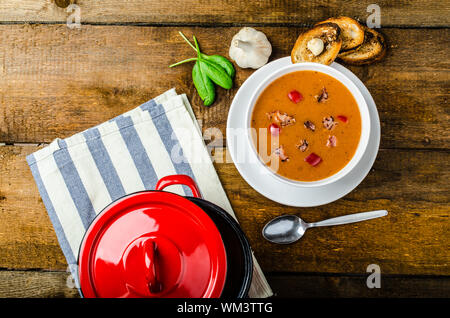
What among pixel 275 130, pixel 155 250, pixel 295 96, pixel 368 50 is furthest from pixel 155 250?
pixel 368 50

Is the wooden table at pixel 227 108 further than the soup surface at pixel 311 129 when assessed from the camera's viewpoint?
Yes

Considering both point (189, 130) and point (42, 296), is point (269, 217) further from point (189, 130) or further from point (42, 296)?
point (42, 296)

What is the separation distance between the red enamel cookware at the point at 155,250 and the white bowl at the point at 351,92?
0.34m

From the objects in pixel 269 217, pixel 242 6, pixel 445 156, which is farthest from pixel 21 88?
pixel 445 156

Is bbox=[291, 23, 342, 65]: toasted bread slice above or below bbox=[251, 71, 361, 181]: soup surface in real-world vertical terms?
above

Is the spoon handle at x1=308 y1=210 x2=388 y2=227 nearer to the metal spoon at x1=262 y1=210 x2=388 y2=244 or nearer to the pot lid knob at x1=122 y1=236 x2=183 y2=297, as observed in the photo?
the metal spoon at x1=262 y1=210 x2=388 y2=244

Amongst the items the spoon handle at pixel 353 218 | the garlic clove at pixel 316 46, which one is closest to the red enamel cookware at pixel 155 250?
the spoon handle at pixel 353 218

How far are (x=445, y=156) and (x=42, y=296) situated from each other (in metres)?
1.65

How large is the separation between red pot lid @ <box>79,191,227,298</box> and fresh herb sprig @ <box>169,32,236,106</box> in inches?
20.4

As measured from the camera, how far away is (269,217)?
145 cm

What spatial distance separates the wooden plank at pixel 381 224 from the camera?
4.74 ft

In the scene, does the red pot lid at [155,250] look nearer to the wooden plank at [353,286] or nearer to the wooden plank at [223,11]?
the wooden plank at [353,286]

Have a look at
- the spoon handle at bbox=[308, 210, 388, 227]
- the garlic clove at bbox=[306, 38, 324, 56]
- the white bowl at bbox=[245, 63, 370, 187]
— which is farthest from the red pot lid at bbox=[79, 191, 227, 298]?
the garlic clove at bbox=[306, 38, 324, 56]

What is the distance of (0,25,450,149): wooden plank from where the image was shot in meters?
1.46
